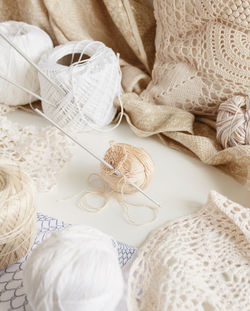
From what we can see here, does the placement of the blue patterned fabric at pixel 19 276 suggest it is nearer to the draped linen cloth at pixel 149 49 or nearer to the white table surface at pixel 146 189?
the white table surface at pixel 146 189

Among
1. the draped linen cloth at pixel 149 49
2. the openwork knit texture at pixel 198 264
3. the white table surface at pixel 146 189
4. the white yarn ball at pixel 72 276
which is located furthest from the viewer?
the draped linen cloth at pixel 149 49

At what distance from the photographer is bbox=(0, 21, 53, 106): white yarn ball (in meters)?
0.98

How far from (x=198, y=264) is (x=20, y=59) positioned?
644 millimetres

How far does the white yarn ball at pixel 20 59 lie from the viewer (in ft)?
3.22

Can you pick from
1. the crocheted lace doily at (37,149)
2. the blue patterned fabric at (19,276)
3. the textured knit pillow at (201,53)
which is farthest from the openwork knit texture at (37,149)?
the textured knit pillow at (201,53)

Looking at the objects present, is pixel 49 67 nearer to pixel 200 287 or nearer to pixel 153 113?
pixel 153 113

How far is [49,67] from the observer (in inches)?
36.5

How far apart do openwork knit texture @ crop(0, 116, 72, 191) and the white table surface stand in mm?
23

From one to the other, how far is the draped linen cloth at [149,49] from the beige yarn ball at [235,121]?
0.10 feet

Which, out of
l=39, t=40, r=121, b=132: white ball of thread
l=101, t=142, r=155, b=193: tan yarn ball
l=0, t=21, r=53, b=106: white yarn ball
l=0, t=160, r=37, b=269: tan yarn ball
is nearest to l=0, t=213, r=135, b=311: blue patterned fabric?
l=0, t=160, r=37, b=269: tan yarn ball

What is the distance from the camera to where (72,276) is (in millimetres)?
541

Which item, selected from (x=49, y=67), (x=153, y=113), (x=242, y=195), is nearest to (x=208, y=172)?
(x=242, y=195)

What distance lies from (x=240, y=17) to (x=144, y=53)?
323mm

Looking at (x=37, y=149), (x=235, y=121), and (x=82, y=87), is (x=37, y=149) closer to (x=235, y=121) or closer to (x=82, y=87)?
(x=82, y=87)
